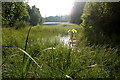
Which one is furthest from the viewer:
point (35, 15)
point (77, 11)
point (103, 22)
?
point (77, 11)

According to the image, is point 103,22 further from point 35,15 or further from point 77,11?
point 77,11

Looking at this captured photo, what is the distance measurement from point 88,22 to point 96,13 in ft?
1.40

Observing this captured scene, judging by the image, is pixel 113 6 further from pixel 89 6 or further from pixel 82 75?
pixel 82 75

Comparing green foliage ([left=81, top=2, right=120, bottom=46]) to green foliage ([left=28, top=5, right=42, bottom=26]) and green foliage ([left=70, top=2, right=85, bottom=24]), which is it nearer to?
green foliage ([left=28, top=5, right=42, bottom=26])

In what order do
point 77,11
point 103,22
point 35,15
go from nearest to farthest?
point 103,22 → point 35,15 → point 77,11

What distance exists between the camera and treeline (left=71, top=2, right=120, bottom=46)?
3586mm

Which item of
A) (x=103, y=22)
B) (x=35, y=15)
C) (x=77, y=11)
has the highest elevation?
(x=77, y=11)

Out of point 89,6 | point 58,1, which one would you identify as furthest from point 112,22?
point 58,1

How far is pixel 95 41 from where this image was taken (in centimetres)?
357

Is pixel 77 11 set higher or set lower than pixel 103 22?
higher

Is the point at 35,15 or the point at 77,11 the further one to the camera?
the point at 77,11

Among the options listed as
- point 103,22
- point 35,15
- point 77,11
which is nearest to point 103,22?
point 103,22

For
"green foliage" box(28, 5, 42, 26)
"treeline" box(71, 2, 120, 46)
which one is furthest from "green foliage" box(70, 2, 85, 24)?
"green foliage" box(28, 5, 42, 26)

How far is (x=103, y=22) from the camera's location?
3.89 m
